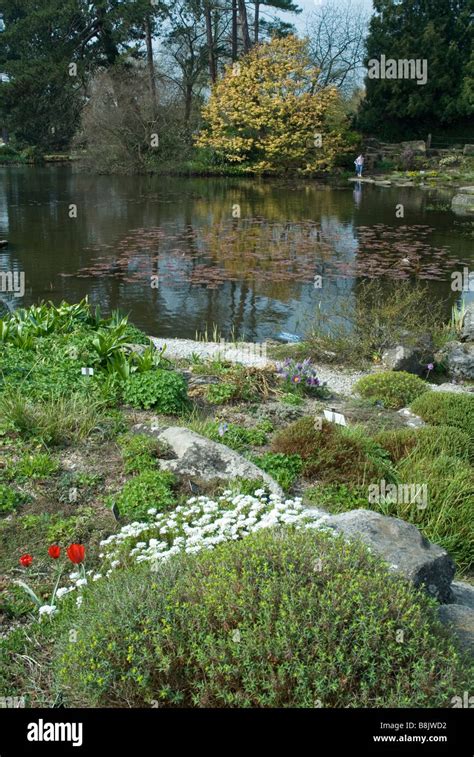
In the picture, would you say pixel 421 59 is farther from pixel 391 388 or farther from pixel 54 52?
pixel 391 388

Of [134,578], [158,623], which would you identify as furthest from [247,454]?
[158,623]

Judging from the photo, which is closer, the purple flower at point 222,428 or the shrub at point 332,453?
the shrub at point 332,453

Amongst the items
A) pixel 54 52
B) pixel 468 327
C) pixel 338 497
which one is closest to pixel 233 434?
pixel 338 497

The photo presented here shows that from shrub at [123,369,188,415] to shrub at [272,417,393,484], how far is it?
3.51ft

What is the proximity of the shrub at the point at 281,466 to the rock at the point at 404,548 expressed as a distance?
1383 mm

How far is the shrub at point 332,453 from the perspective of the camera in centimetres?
534

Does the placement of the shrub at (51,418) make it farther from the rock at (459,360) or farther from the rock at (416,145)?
the rock at (416,145)

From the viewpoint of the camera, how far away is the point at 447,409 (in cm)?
672

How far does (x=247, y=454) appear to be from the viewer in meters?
5.50

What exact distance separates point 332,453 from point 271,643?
301cm

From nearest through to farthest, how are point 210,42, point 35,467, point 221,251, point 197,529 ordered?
point 197,529, point 35,467, point 221,251, point 210,42

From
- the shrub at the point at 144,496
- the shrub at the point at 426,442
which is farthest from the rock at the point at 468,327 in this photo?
the shrub at the point at 144,496
